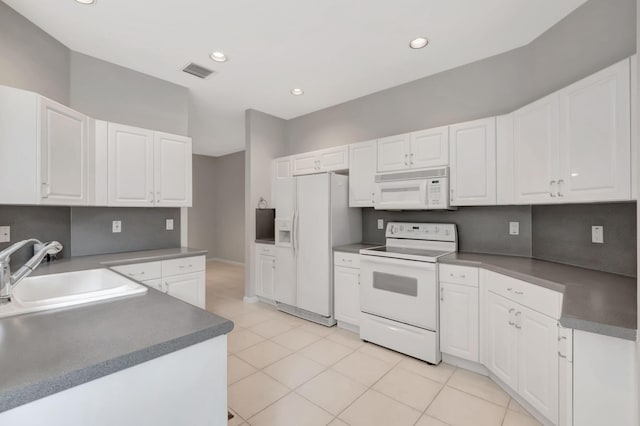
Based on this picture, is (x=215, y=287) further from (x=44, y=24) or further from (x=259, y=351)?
(x=44, y=24)

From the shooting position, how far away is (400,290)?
2.71 m

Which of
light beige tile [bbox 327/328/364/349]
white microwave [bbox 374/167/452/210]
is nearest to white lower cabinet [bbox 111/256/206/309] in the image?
light beige tile [bbox 327/328/364/349]

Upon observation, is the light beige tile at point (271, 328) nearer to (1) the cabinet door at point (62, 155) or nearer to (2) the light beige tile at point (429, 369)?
(2) the light beige tile at point (429, 369)

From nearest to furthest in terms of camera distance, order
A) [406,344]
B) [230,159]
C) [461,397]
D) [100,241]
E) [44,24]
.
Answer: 1. [461,397]
2. [44,24]
3. [406,344]
4. [100,241]
5. [230,159]

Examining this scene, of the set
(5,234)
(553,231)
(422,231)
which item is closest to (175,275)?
(5,234)

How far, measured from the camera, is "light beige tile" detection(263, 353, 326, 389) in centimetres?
230

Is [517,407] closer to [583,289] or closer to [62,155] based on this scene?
[583,289]

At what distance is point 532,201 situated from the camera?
2211 millimetres

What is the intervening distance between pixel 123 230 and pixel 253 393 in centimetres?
212

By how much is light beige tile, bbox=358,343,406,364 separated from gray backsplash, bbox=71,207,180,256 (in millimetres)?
2425

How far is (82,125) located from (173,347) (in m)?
2.34

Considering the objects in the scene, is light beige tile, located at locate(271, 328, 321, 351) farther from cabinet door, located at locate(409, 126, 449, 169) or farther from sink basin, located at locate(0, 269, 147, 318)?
cabinet door, located at locate(409, 126, 449, 169)

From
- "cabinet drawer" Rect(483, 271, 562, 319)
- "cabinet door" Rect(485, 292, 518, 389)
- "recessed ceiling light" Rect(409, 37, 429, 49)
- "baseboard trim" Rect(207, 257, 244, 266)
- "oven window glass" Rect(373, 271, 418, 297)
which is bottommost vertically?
"baseboard trim" Rect(207, 257, 244, 266)

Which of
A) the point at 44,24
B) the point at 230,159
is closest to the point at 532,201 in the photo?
the point at 44,24
